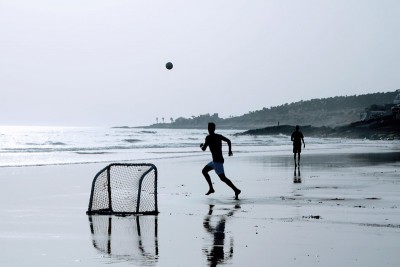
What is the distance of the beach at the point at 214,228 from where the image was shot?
30.0 feet

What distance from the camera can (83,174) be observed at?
2698 cm

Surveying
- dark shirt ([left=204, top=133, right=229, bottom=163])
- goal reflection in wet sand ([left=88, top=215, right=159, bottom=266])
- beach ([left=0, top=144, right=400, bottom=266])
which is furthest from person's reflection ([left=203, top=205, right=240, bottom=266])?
dark shirt ([left=204, top=133, right=229, bottom=163])

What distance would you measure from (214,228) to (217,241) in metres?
1.45

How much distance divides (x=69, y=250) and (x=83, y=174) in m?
17.5

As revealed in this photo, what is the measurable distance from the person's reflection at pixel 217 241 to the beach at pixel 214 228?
1cm

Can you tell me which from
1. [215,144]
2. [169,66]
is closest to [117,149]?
[169,66]

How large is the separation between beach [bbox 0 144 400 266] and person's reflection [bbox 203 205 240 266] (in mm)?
13

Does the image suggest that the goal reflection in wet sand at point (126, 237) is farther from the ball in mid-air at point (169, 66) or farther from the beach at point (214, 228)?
the ball in mid-air at point (169, 66)

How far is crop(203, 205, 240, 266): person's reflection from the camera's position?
908cm

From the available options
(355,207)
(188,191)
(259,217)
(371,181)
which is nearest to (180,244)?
(259,217)

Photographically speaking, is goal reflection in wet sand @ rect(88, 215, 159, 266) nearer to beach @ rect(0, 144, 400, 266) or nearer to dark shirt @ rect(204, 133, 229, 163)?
beach @ rect(0, 144, 400, 266)

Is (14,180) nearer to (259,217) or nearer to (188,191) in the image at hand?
(188,191)

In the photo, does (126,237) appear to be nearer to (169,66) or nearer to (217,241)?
(217,241)

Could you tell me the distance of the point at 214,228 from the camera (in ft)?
39.2
